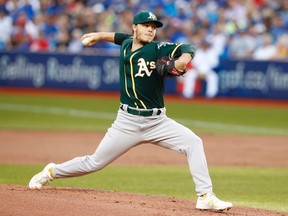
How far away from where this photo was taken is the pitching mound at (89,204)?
7.50m

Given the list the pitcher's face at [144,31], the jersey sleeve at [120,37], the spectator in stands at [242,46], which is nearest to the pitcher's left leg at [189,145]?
the pitcher's face at [144,31]

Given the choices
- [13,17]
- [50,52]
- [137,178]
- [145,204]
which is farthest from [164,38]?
[145,204]

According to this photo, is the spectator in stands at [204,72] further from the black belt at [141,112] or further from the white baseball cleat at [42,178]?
the black belt at [141,112]

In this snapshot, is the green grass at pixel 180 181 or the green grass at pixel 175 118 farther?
the green grass at pixel 175 118

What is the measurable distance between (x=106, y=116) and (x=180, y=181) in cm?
873

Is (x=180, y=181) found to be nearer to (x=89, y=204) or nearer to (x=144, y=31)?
(x=89, y=204)

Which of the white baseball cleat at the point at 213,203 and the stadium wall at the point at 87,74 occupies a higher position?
the stadium wall at the point at 87,74

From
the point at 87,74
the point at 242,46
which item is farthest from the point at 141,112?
the point at 87,74

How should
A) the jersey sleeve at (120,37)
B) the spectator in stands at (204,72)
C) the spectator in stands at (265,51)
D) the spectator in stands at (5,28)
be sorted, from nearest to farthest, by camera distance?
the jersey sleeve at (120,37) < the spectator in stands at (265,51) < the spectator in stands at (204,72) < the spectator in stands at (5,28)

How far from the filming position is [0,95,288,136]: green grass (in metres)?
18.2

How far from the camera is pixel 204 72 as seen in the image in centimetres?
2278

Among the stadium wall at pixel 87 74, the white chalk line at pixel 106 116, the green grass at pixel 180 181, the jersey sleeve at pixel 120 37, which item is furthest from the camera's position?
the stadium wall at pixel 87 74

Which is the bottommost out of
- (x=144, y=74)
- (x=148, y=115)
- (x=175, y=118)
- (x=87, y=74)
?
(x=175, y=118)

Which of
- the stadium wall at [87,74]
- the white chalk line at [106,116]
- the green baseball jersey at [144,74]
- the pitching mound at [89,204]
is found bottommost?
the white chalk line at [106,116]
